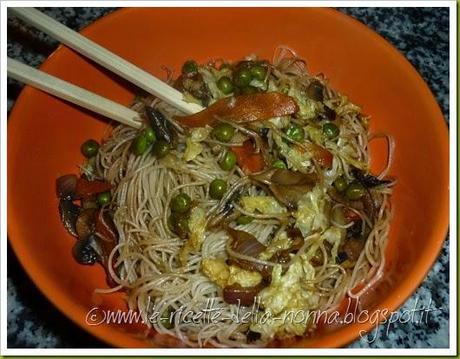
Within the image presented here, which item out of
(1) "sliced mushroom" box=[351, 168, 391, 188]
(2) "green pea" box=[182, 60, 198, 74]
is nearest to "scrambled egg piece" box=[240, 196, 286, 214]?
(1) "sliced mushroom" box=[351, 168, 391, 188]

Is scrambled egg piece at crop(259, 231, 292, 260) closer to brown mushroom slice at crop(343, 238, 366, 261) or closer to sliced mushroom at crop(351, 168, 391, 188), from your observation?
brown mushroom slice at crop(343, 238, 366, 261)

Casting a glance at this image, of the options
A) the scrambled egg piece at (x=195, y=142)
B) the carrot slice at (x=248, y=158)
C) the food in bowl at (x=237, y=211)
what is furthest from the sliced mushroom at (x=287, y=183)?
the scrambled egg piece at (x=195, y=142)

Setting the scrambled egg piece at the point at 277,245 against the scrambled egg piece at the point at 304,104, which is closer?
the scrambled egg piece at the point at 277,245

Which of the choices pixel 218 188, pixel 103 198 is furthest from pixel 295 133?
pixel 103 198

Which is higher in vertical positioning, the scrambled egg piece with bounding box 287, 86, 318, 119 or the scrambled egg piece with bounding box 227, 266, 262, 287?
the scrambled egg piece with bounding box 287, 86, 318, 119

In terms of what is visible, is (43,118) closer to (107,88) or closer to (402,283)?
(107,88)

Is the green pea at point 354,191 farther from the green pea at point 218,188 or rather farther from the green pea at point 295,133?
the green pea at point 218,188
